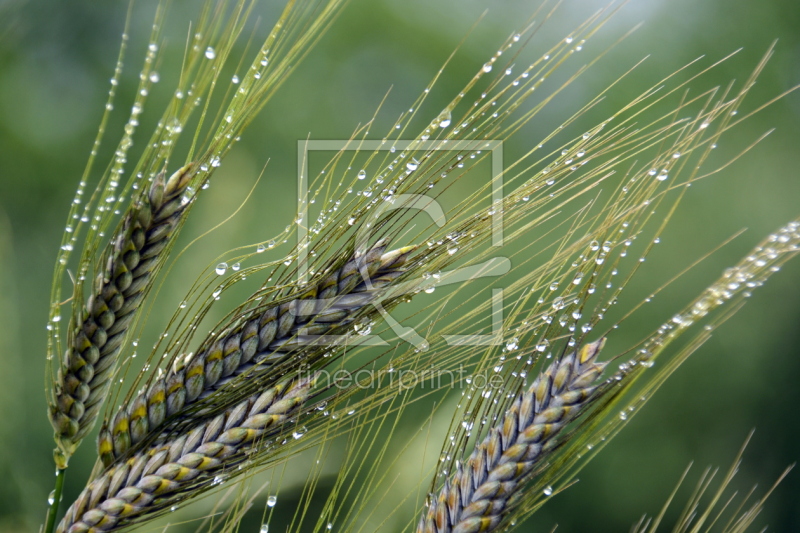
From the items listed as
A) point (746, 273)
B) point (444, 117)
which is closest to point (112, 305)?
point (444, 117)

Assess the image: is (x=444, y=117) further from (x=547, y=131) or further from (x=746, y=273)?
(x=547, y=131)

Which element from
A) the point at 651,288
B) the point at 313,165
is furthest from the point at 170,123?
the point at 651,288

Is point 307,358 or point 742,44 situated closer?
point 307,358

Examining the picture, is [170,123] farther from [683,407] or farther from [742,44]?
[742,44]

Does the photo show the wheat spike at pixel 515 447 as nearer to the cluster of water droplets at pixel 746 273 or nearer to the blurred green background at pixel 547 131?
the cluster of water droplets at pixel 746 273

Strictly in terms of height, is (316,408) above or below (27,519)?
below

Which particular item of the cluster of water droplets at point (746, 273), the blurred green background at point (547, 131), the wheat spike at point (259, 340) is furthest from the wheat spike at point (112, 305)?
the blurred green background at point (547, 131)

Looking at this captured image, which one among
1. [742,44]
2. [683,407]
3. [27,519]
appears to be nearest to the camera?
[27,519]

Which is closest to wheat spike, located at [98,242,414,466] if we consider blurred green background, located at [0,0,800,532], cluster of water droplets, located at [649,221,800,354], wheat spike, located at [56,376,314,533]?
wheat spike, located at [56,376,314,533]
